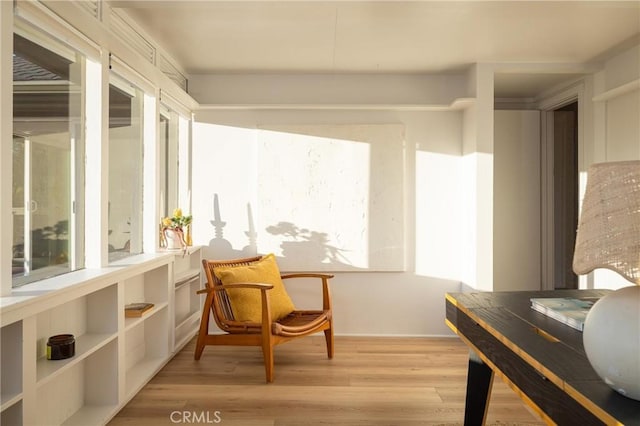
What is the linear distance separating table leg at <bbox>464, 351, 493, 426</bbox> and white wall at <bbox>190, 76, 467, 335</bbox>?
83.6 inches

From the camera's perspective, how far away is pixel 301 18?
3.25m

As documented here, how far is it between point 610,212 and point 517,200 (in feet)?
13.1

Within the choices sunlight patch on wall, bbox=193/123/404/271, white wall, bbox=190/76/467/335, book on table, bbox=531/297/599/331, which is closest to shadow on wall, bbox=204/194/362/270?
sunlight patch on wall, bbox=193/123/404/271

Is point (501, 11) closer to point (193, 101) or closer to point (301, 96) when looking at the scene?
point (301, 96)

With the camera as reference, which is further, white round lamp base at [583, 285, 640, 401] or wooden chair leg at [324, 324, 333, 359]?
wooden chair leg at [324, 324, 333, 359]

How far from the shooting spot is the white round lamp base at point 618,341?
113 cm

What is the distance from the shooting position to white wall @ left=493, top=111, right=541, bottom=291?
4.93 meters

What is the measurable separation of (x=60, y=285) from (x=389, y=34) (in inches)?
109

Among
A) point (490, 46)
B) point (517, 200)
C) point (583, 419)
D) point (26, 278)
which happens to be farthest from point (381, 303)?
point (583, 419)

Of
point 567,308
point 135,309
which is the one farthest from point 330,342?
point 567,308

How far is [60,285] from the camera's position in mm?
2193

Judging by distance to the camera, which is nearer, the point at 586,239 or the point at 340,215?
the point at 586,239

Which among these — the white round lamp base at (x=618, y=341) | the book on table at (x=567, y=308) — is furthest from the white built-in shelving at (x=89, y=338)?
the book on table at (x=567, y=308)

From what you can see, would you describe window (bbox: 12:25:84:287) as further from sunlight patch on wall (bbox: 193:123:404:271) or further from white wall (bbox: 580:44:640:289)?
white wall (bbox: 580:44:640:289)
